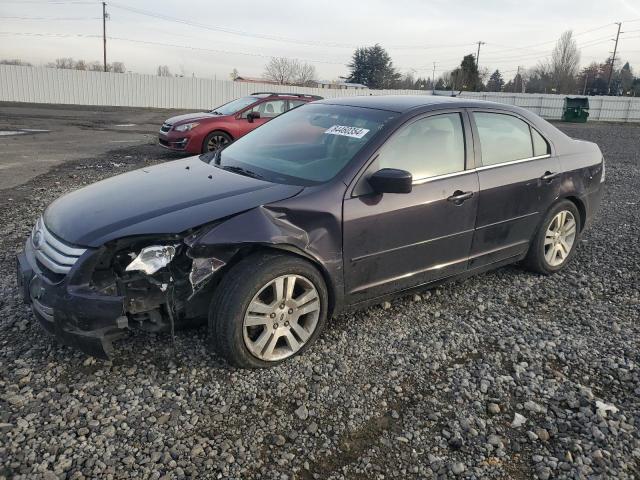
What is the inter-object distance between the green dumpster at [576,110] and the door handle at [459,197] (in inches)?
1315

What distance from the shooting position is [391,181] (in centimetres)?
321

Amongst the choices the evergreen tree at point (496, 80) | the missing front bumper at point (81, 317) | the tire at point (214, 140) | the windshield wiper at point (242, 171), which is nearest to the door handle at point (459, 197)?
the windshield wiper at point (242, 171)

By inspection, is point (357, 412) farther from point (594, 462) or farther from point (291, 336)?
point (594, 462)

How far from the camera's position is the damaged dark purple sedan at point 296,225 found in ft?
9.31

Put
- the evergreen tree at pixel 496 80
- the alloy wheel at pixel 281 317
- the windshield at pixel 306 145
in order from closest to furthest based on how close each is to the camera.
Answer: the alloy wheel at pixel 281 317 → the windshield at pixel 306 145 → the evergreen tree at pixel 496 80

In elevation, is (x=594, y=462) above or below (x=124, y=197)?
below

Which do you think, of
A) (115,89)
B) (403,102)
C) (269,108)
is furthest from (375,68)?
(403,102)

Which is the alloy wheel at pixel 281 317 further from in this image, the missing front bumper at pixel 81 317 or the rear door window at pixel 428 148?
the rear door window at pixel 428 148

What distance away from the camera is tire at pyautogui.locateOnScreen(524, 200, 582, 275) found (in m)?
4.57

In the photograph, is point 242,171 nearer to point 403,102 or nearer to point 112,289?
point 112,289

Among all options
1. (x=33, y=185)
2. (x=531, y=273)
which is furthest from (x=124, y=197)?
(x=33, y=185)

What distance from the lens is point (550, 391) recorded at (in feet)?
9.80

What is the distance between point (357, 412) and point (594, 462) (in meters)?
1.17

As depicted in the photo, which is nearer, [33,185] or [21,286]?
[21,286]
